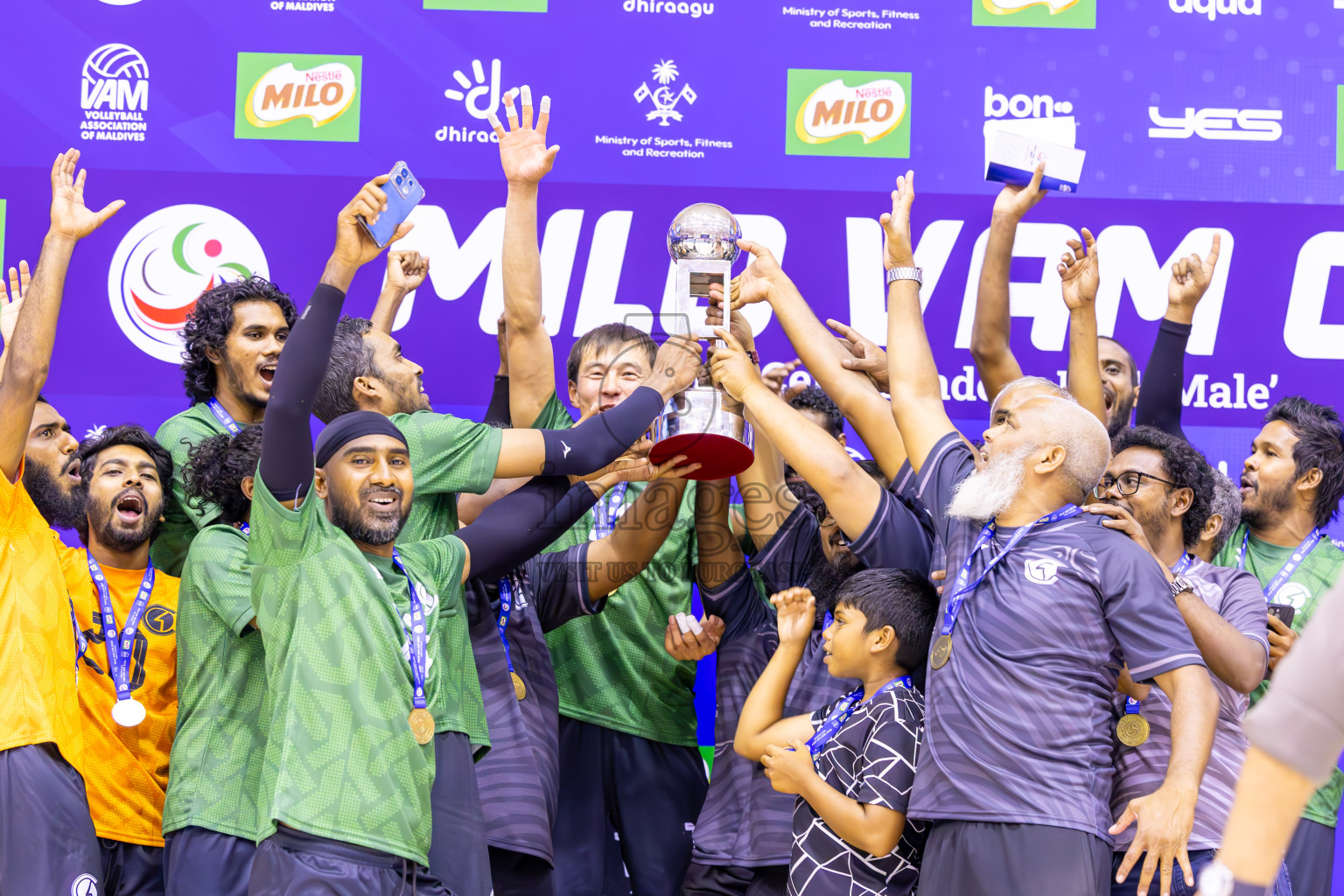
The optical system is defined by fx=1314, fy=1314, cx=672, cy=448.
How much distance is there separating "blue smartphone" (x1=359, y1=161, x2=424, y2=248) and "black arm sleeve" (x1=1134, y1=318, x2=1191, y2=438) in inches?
94.2

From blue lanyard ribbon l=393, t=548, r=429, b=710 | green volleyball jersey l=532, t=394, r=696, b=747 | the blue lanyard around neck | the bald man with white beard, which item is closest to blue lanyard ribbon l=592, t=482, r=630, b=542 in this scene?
green volleyball jersey l=532, t=394, r=696, b=747

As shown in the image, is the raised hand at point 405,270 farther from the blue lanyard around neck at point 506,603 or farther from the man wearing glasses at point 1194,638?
the man wearing glasses at point 1194,638

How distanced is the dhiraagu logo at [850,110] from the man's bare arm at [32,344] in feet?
9.24

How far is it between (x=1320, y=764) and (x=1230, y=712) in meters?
2.04

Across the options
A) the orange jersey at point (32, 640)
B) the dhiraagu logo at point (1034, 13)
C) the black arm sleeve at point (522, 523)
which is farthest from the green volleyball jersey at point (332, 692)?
the dhiraagu logo at point (1034, 13)

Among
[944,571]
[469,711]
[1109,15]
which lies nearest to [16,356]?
[469,711]

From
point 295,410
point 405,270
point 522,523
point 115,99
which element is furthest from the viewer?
point 115,99

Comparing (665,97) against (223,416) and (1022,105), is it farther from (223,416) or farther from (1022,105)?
(223,416)

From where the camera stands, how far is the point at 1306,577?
4078 mm

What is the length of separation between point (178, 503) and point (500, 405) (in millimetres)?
1104

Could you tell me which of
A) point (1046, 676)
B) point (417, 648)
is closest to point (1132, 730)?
point (1046, 676)

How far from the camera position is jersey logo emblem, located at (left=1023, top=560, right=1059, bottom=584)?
289 centimetres

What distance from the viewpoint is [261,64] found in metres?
5.14

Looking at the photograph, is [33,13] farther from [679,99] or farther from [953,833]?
[953,833]
